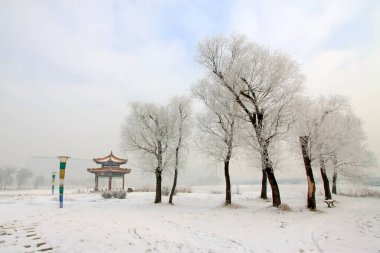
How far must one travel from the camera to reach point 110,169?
40.7 m

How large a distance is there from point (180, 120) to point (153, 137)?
8.72 feet

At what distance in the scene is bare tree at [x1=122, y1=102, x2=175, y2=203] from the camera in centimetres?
2130

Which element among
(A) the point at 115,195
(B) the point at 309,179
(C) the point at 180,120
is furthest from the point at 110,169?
(B) the point at 309,179

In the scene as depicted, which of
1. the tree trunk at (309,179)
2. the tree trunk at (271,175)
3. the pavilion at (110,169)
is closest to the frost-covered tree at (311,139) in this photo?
the tree trunk at (309,179)

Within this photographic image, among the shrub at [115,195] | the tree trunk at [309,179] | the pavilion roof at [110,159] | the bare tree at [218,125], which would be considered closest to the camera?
the tree trunk at [309,179]

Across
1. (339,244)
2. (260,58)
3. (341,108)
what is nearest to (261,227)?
(339,244)

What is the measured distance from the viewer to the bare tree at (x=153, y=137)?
21297 mm

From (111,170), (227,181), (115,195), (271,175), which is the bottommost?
(115,195)

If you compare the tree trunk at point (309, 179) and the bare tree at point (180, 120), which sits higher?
the bare tree at point (180, 120)

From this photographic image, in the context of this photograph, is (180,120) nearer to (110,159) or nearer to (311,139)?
(311,139)

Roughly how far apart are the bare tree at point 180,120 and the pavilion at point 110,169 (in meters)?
22.3

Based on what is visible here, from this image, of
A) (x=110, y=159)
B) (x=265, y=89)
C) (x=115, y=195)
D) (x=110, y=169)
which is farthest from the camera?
(x=110, y=159)

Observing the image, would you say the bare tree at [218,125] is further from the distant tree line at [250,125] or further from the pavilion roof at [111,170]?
the pavilion roof at [111,170]

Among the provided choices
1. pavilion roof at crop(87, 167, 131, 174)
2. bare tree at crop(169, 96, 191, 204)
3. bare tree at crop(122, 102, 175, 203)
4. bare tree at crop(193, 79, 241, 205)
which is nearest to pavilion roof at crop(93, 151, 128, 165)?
pavilion roof at crop(87, 167, 131, 174)
